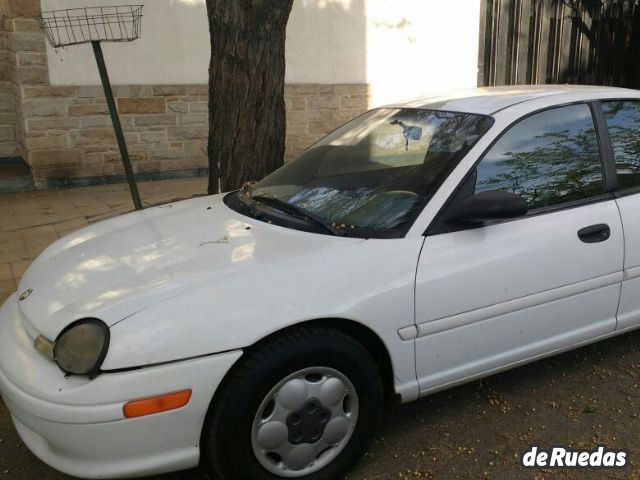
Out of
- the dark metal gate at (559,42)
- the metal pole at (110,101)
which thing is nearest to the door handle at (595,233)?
the metal pole at (110,101)

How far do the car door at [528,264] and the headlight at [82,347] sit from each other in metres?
1.26

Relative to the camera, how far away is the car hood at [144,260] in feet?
7.99

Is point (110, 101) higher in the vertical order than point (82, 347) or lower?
higher

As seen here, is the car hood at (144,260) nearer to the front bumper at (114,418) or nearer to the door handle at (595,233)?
the front bumper at (114,418)

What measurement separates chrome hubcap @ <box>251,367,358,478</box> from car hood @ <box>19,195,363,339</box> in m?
A: 0.49

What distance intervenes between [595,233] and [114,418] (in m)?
2.34

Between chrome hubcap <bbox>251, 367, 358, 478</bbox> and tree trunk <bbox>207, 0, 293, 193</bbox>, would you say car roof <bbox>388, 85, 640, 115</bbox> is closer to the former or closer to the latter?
tree trunk <bbox>207, 0, 293, 193</bbox>

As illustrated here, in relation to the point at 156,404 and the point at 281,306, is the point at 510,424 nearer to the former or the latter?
the point at 281,306

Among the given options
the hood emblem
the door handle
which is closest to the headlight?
the hood emblem

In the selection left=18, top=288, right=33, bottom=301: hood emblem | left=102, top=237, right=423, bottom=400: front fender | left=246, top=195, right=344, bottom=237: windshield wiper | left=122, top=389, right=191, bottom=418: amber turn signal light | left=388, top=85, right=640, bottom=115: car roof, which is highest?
left=388, top=85, right=640, bottom=115: car roof

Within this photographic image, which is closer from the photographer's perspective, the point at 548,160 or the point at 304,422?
the point at 304,422

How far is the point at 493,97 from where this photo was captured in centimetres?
338

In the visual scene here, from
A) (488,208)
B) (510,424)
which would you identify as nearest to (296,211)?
(488,208)

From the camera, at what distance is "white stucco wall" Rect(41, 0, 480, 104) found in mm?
7914
